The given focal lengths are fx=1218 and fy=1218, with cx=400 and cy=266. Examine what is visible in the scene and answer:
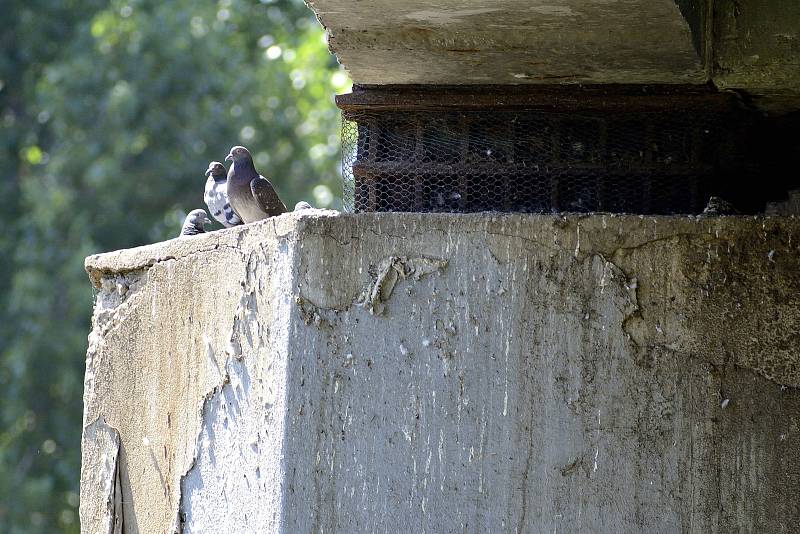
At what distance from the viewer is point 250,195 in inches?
211

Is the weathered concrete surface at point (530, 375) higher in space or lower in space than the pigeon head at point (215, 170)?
lower

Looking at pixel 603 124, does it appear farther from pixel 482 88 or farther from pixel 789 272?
pixel 789 272

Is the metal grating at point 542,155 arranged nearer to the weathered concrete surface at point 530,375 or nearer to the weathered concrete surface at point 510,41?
the weathered concrete surface at point 510,41

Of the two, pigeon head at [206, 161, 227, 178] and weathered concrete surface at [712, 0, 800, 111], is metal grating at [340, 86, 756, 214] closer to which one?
weathered concrete surface at [712, 0, 800, 111]

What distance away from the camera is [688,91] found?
12.6 feet

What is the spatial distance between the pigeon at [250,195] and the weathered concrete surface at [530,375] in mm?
1933

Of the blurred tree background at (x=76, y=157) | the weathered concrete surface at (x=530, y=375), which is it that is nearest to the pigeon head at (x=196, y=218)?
the weathered concrete surface at (x=530, y=375)

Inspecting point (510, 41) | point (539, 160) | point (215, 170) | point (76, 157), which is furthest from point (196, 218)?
point (76, 157)

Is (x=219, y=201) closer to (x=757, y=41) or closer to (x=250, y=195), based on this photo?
(x=250, y=195)

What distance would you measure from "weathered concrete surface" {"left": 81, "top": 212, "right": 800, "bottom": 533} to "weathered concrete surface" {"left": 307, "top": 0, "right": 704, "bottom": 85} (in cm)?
58

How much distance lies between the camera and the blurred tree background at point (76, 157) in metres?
14.0

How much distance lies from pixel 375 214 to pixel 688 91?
46.6 inches

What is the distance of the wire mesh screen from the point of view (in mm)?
3793

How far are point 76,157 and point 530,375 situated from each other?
1190 cm
